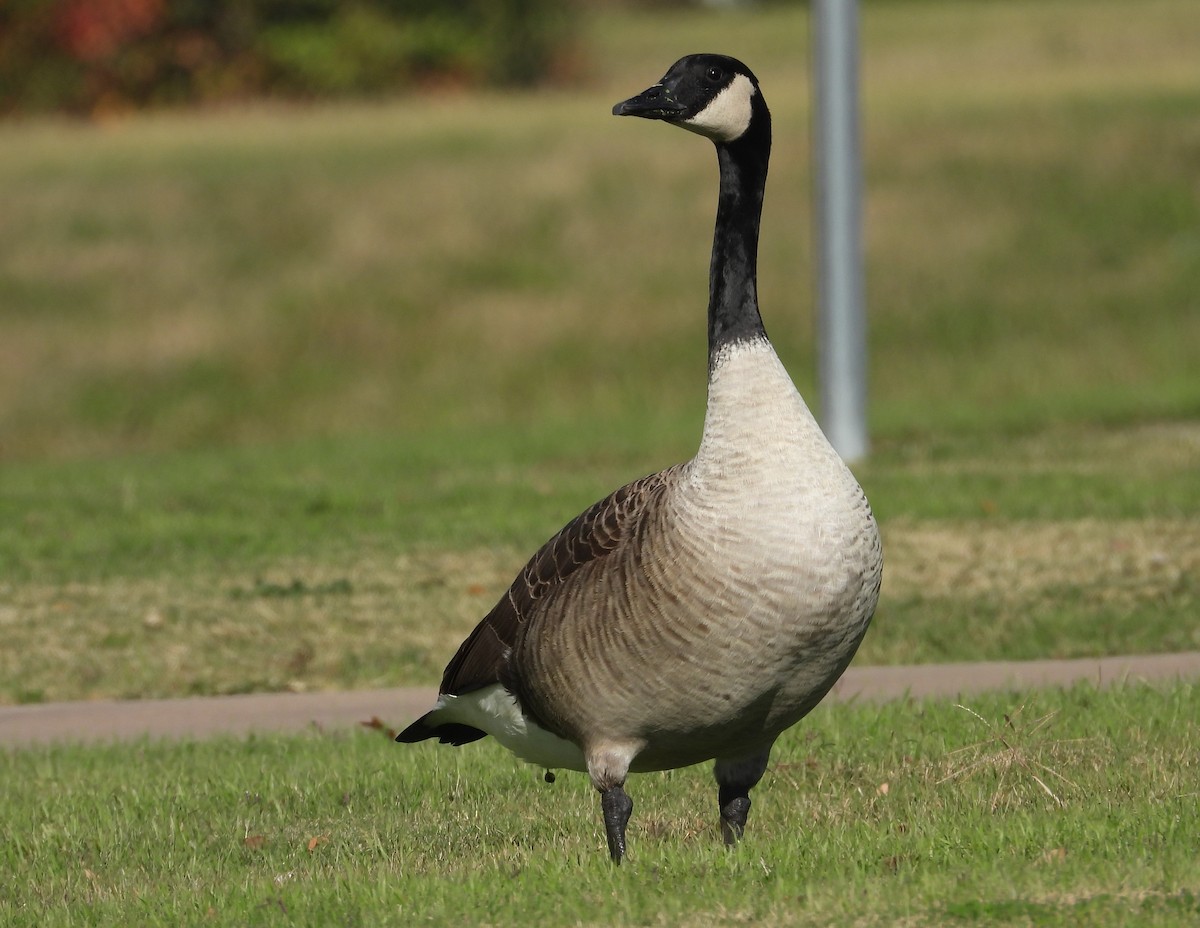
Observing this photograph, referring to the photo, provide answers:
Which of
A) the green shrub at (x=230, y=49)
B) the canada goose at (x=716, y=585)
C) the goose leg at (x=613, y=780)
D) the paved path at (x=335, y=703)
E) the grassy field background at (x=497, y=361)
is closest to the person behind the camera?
the canada goose at (x=716, y=585)

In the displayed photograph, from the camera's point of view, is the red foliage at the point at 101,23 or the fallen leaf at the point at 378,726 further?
the red foliage at the point at 101,23

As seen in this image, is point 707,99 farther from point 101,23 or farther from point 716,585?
point 101,23

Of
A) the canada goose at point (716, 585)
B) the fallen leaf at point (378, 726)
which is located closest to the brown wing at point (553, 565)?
the canada goose at point (716, 585)

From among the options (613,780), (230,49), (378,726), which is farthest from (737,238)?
(230,49)

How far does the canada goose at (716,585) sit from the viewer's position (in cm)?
511

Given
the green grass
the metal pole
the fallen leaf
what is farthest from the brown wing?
the metal pole

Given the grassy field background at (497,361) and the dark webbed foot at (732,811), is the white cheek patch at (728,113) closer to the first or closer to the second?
the dark webbed foot at (732,811)

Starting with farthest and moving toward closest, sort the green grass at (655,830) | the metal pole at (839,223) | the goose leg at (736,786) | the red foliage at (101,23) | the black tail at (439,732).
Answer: the red foliage at (101,23) < the metal pole at (839,223) < the black tail at (439,732) < the goose leg at (736,786) < the green grass at (655,830)

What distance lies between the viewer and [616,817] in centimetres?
553

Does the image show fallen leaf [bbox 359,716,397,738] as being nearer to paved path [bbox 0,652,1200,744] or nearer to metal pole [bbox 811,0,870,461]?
paved path [bbox 0,652,1200,744]

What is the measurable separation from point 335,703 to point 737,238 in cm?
385

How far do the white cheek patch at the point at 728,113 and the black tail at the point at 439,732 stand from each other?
2.06 meters

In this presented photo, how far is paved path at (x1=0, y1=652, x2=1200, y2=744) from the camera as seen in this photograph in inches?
327

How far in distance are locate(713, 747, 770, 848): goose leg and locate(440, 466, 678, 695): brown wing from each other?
750mm
